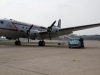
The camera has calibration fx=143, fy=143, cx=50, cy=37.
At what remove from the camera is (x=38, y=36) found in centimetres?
2448

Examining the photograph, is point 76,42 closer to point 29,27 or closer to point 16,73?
point 29,27

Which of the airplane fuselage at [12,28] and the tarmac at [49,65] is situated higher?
the airplane fuselage at [12,28]

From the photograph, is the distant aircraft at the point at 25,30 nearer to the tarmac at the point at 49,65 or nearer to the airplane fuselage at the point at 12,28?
the airplane fuselage at the point at 12,28

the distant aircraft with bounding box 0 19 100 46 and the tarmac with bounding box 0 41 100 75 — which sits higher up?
the distant aircraft with bounding box 0 19 100 46

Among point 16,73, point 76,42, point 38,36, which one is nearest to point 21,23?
point 38,36

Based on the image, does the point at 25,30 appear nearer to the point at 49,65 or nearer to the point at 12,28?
the point at 12,28

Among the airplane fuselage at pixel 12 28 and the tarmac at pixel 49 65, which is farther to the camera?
the airplane fuselage at pixel 12 28

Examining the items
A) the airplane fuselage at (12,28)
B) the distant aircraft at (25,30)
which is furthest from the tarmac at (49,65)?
the distant aircraft at (25,30)

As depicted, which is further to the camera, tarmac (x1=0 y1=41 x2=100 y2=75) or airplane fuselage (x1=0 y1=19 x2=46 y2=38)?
airplane fuselage (x1=0 y1=19 x2=46 y2=38)

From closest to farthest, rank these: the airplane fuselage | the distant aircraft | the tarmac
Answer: the tarmac < the airplane fuselage < the distant aircraft

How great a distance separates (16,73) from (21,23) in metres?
20.0

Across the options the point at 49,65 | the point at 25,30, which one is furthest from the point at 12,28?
the point at 49,65

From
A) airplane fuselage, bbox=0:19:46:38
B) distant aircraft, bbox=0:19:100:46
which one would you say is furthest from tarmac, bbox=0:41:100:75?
distant aircraft, bbox=0:19:100:46

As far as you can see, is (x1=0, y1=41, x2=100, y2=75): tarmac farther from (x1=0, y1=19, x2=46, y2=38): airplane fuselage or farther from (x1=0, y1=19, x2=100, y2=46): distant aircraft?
(x1=0, y1=19, x2=100, y2=46): distant aircraft
